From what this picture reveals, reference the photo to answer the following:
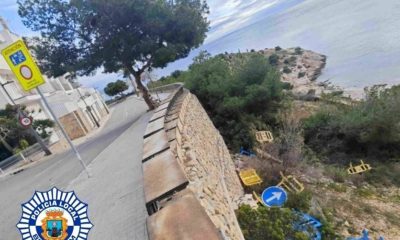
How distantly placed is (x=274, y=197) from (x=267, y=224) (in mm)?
2925

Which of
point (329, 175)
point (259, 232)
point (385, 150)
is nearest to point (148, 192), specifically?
point (259, 232)

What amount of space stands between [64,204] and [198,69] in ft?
54.6

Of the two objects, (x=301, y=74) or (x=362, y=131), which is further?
(x=301, y=74)

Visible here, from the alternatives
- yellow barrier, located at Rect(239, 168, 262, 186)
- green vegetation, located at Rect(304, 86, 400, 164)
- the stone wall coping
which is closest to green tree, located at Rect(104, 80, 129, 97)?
green vegetation, located at Rect(304, 86, 400, 164)

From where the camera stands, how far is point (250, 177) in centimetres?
998

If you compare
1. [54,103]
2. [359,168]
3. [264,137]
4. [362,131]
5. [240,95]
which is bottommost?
[359,168]

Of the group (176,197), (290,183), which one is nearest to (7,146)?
(290,183)

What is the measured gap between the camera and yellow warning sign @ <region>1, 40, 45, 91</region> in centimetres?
581

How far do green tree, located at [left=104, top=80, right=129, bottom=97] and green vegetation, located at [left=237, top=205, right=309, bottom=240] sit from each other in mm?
49582

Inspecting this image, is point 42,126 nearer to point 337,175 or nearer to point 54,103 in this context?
point 54,103

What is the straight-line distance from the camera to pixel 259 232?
557 centimetres

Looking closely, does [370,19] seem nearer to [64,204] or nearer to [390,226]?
[390,226]

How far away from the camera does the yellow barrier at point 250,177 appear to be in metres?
9.63

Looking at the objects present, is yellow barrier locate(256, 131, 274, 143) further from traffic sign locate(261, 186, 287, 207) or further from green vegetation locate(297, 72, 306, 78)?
green vegetation locate(297, 72, 306, 78)
